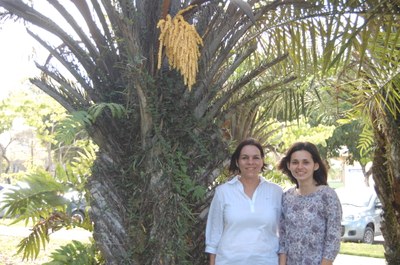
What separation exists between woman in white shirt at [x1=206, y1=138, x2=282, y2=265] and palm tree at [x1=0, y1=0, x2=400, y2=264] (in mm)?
558

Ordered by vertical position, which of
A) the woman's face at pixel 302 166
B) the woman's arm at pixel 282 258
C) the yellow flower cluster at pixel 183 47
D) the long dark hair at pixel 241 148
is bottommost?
the woman's arm at pixel 282 258

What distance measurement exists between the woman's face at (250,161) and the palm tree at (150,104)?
70cm

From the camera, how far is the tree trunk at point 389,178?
21.9 ft

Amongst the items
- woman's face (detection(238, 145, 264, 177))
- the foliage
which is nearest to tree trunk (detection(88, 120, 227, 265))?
woman's face (detection(238, 145, 264, 177))

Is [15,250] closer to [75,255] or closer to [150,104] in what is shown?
[75,255]

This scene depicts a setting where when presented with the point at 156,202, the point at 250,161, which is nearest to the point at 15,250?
the point at 156,202

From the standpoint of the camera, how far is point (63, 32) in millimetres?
5324

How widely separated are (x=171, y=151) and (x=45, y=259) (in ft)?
24.7

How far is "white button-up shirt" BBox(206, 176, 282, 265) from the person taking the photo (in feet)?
14.0

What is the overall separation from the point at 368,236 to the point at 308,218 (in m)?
13.9

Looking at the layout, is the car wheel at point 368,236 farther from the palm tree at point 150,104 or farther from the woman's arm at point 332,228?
the woman's arm at point 332,228

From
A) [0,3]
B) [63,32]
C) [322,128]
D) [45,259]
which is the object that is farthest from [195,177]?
[322,128]

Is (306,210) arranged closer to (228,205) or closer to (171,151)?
(228,205)

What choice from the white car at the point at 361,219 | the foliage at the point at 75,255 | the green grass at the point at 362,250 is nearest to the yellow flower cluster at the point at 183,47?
the foliage at the point at 75,255
